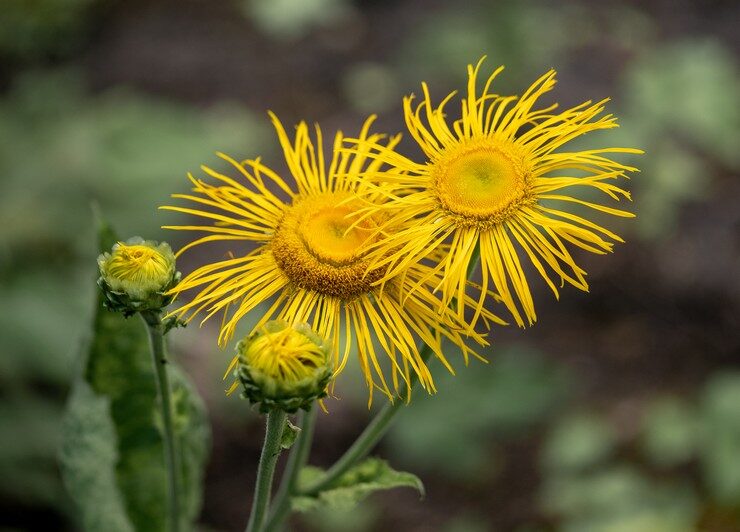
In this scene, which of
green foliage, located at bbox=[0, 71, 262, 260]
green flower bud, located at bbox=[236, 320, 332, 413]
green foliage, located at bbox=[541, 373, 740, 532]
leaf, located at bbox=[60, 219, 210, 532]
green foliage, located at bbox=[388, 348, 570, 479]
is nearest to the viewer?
green flower bud, located at bbox=[236, 320, 332, 413]

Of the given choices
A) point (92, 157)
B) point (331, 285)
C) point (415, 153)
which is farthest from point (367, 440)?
point (415, 153)

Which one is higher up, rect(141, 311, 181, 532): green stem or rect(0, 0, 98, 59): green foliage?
rect(0, 0, 98, 59): green foliage

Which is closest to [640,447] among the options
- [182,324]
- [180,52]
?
[182,324]

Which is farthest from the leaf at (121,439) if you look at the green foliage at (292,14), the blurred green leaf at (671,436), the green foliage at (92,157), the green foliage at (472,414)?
the green foliage at (292,14)

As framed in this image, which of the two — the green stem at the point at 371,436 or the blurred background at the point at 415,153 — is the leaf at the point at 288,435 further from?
the blurred background at the point at 415,153

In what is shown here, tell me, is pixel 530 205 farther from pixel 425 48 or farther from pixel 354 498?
pixel 425 48

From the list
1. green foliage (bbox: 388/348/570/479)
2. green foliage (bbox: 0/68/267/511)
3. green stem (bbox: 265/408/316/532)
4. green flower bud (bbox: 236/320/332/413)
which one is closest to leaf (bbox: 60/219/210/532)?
green stem (bbox: 265/408/316/532)

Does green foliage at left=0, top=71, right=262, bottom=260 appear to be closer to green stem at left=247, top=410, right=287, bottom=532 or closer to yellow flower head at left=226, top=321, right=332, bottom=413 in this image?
green stem at left=247, top=410, right=287, bottom=532
